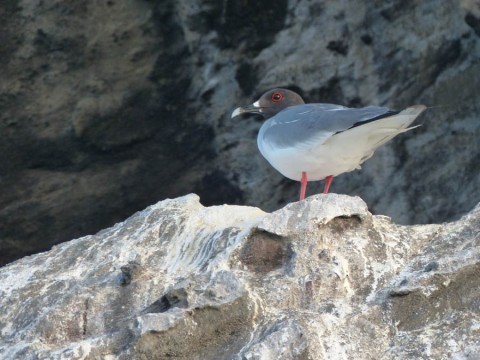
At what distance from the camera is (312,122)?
6234 mm

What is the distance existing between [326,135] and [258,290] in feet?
4.71

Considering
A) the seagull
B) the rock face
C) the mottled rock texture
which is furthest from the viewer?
the mottled rock texture

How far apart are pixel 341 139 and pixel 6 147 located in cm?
266

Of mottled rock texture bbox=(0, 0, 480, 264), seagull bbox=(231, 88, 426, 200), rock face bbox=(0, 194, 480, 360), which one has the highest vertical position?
→ rock face bbox=(0, 194, 480, 360)

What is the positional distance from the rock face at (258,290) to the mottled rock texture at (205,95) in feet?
7.74

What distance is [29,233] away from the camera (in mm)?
8289

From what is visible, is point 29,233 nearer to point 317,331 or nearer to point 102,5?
point 102,5

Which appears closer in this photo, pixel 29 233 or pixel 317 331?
pixel 317 331

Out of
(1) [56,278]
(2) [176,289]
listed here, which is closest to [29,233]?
(1) [56,278]

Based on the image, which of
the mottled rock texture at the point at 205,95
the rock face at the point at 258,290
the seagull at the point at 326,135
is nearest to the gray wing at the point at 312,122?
the seagull at the point at 326,135

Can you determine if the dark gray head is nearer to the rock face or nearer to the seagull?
the seagull

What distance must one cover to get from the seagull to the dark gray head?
480 millimetres

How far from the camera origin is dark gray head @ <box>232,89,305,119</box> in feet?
23.8

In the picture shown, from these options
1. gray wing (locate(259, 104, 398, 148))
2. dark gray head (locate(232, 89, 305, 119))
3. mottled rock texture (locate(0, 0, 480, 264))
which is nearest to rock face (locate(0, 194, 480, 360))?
gray wing (locate(259, 104, 398, 148))
